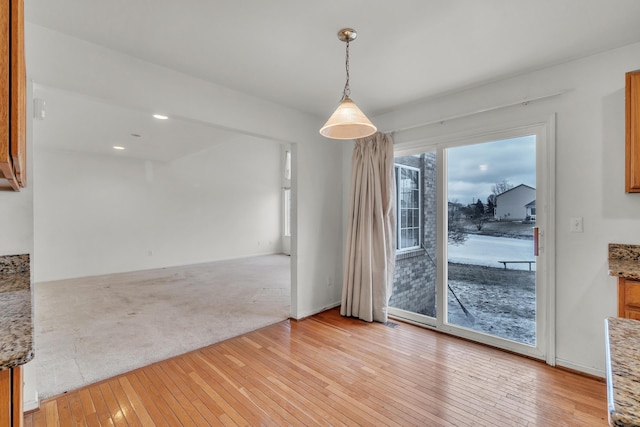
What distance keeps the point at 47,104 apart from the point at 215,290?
323 cm

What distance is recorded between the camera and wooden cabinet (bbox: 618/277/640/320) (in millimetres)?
1729

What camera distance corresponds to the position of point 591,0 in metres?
1.67

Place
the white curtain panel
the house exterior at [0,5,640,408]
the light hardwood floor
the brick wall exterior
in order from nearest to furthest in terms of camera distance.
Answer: the light hardwood floor
the house exterior at [0,5,640,408]
the brick wall exterior
the white curtain panel

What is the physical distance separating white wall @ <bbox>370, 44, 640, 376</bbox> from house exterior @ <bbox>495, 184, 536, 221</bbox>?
24cm

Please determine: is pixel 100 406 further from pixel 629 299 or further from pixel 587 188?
pixel 587 188

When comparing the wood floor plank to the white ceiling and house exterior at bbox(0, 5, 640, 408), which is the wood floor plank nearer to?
house exterior at bbox(0, 5, 640, 408)

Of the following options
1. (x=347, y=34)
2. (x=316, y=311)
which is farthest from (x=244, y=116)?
(x=316, y=311)

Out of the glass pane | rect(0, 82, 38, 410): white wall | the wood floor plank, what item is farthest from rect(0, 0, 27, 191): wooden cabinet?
the glass pane

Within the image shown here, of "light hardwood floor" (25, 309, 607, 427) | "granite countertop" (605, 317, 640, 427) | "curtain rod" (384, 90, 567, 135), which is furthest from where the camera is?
"curtain rod" (384, 90, 567, 135)

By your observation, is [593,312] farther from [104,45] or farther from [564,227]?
[104,45]

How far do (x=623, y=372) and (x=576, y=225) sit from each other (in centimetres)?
221

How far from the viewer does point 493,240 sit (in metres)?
2.88

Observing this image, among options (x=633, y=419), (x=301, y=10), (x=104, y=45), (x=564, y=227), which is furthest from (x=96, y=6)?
(x=564, y=227)

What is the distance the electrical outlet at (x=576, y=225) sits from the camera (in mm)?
2336
